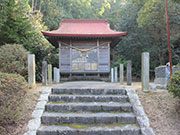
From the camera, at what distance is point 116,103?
4.84 meters

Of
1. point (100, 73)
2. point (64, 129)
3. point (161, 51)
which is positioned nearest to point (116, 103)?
point (64, 129)

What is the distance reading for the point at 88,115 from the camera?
423 cm

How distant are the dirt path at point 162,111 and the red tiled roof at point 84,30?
22.9ft

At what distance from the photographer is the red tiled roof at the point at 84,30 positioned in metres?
11.3

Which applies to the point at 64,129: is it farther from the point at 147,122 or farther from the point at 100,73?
the point at 100,73

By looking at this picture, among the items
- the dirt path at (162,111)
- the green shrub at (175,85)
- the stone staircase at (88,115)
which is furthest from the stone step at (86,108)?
the green shrub at (175,85)

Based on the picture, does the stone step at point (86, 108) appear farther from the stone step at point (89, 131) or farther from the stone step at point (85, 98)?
the stone step at point (89, 131)

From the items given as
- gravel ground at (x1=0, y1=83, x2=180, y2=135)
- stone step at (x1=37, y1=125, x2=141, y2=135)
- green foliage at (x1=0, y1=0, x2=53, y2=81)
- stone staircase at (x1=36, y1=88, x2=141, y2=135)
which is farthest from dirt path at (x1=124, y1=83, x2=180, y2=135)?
green foliage at (x1=0, y1=0, x2=53, y2=81)

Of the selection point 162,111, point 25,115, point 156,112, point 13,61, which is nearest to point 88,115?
point 25,115

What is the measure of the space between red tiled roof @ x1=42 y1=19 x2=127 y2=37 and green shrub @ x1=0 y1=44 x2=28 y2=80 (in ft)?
13.1

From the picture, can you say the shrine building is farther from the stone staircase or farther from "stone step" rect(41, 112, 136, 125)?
"stone step" rect(41, 112, 136, 125)

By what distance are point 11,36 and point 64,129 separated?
9.20 meters

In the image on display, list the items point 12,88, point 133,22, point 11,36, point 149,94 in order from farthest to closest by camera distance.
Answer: point 133,22 → point 11,36 → point 149,94 → point 12,88

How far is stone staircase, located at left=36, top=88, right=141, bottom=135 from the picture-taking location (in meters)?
3.77
